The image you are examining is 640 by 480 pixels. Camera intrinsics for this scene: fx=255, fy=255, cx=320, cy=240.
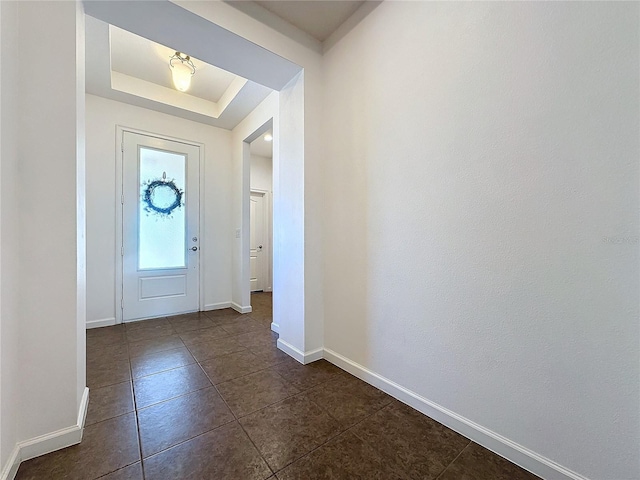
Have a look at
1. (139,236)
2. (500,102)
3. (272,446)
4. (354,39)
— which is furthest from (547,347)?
(139,236)

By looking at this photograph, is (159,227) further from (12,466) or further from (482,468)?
(482,468)

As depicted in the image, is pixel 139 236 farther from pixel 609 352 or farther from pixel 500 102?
pixel 609 352

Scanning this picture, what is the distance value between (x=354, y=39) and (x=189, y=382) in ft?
9.89

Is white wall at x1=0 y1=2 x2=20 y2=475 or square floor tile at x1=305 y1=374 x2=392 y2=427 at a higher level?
white wall at x1=0 y1=2 x2=20 y2=475

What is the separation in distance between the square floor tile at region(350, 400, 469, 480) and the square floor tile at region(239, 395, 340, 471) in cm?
20

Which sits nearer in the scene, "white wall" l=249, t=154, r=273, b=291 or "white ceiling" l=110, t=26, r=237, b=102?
"white ceiling" l=110, t=26, r=237, b=102

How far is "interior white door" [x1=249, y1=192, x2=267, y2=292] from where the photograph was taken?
18.7 feet

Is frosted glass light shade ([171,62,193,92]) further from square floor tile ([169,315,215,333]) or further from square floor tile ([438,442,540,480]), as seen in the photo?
square floor tile ([438,442,540,480])

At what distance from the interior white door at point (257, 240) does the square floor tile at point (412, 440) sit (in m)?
4.51

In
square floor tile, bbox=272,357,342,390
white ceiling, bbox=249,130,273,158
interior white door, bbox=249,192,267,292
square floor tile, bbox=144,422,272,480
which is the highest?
white ceiling, bbox=249,130,273,158

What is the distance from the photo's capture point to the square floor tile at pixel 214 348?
7.88ft

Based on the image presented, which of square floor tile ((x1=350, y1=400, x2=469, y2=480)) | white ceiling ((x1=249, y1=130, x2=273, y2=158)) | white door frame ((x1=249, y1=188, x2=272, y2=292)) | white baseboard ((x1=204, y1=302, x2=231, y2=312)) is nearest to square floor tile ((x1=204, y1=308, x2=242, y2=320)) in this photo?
white baseboard ((x1=204, y1=302, x2=231, y2=312))

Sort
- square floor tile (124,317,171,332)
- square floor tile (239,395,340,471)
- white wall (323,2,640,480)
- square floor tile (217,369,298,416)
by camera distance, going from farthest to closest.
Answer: square floor tile (124,317,171,332) < square floor tile (217,369,298,416) < square floor tile (239,395,340,471) < white wall (323,2,640,480)

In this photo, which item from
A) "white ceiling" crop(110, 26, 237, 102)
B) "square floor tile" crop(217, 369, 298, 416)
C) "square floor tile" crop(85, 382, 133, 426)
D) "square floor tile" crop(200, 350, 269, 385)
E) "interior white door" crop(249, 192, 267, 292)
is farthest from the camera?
"interior white door" crop(249, 192, 267, 292)
